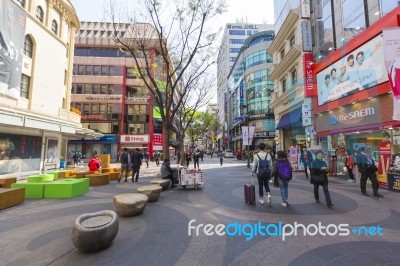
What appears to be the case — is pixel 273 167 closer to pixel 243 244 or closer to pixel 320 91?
pixel 243 244

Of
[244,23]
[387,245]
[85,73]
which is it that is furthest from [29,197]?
[244,23]

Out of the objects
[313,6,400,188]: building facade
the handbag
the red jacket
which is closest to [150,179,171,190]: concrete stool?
the red jacket

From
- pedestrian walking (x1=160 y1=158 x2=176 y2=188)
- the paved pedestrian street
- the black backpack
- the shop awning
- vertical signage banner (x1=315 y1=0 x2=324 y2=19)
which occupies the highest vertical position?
vertical signage banner (x1=315 y1=0 x2=324 y2=19)

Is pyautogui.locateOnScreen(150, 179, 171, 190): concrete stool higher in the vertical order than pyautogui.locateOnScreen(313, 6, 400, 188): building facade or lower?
lower

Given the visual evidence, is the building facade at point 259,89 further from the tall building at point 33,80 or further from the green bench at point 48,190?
the green bench at point 48,190

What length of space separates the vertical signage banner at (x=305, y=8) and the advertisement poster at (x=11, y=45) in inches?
820

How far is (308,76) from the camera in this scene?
717 inches

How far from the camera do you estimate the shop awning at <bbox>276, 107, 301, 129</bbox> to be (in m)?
20.8

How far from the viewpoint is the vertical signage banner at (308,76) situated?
18031 mm

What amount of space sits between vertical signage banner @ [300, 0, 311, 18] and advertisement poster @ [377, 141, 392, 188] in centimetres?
1312

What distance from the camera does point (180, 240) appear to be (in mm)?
4559

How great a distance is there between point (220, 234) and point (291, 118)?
19640 millimetres

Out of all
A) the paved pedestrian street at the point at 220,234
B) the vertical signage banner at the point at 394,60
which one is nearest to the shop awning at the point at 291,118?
the vertical signage banner at the point at 394,60

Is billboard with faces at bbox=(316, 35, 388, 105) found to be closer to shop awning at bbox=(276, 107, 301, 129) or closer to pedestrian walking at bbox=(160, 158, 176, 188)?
shop awning at bbox=(276, 107, 301, 129)
